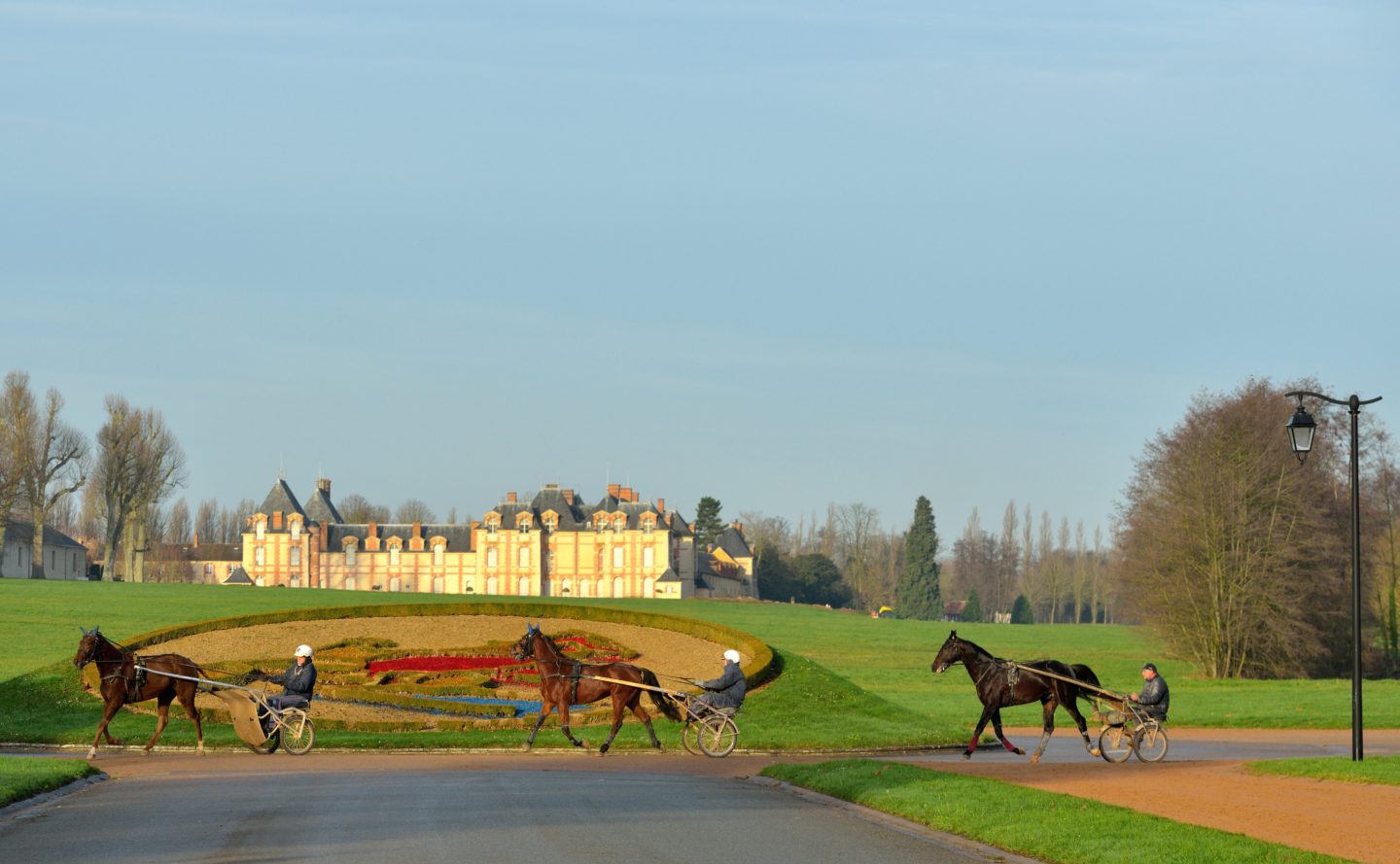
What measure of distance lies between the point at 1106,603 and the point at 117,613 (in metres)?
126

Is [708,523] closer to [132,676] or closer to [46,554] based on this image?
[46,554]

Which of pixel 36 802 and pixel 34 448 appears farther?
pixel 34 448

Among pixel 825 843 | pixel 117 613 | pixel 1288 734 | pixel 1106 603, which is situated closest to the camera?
pixel 825 843

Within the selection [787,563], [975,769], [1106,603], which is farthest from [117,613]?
[1106,603]

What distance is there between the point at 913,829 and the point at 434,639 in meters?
24.5

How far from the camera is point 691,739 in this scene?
27.6 metres

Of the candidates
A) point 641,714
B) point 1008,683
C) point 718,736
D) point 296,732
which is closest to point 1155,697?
point 1008,683

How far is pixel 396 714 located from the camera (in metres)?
32.4

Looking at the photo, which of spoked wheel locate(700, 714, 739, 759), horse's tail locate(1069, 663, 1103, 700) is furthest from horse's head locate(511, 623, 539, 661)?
horse's tail locate(1069, 663, 1103, 700)

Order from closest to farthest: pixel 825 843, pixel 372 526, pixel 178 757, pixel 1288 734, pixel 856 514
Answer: pixel 825 843 < pixel 178 757 < pixel 1288 734 < pixel 372 526 < pixel 856 514

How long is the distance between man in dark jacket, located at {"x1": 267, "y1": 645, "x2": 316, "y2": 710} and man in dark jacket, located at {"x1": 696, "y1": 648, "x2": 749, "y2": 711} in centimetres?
680

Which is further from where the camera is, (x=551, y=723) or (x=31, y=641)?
(x=31, y=641)

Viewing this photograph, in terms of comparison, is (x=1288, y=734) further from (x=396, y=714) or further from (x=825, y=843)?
(x=825, y=843)

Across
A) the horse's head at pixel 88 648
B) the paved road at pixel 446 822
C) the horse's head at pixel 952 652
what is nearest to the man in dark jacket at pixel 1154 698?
the horse's head at pixel 952 652
